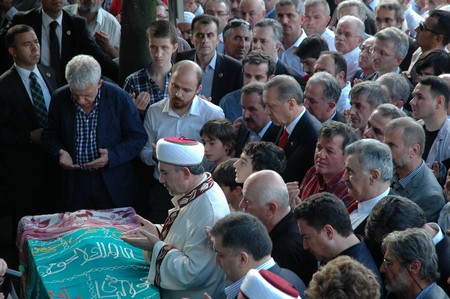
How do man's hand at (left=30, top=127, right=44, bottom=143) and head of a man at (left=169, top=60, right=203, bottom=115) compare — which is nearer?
head of a man at (left=169, top=60, right=203, bottom=115)

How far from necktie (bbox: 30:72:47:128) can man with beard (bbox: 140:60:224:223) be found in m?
1.06

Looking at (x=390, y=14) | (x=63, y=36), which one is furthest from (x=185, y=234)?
Result: (x=390, y=14)

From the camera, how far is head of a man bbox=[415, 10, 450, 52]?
28.8ft


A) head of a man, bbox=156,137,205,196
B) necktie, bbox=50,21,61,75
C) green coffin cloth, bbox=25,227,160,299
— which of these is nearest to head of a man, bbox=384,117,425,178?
head of a man, bbox=156,137,205,196

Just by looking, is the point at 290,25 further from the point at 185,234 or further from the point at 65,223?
the point at 185,234

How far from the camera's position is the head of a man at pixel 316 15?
11.0 meters

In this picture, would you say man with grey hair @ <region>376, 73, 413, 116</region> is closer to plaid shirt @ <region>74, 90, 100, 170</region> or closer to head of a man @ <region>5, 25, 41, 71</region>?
plaid shirt @ <region>74, 90, 100, 170</region>

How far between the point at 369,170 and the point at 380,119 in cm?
104

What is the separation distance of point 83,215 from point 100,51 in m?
3.18

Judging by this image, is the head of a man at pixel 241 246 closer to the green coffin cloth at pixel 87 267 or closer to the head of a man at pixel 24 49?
the green coffin cloth at pixel 87 267

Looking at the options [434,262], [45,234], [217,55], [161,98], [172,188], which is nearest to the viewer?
[434,262]

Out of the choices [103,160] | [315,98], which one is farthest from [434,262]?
[103,160]

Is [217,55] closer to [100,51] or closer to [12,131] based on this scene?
[100,51]

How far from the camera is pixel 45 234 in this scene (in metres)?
6.41
